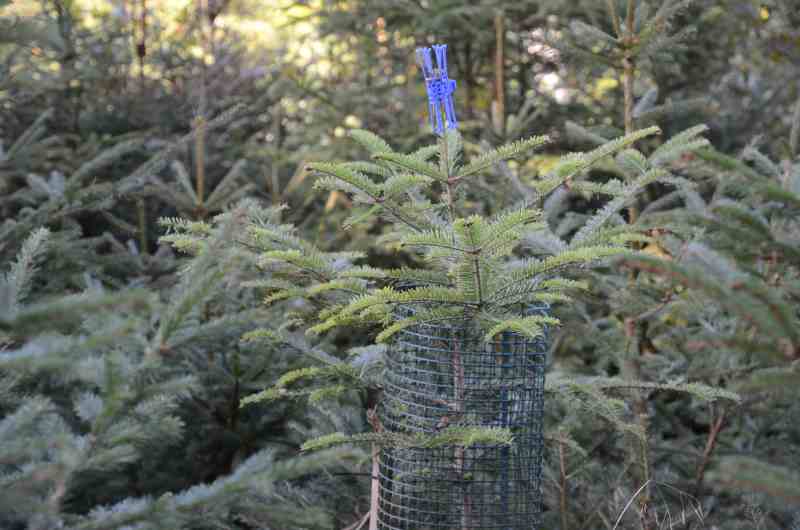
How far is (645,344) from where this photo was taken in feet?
13.7

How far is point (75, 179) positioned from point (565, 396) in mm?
2370

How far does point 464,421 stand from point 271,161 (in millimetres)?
4326

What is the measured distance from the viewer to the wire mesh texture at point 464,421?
240 centimetres

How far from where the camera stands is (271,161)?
6363 mm

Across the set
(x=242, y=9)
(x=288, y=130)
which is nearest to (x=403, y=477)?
(x=288, y=130)

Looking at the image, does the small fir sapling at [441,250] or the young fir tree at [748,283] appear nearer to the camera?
the young fir tree at [748,283]

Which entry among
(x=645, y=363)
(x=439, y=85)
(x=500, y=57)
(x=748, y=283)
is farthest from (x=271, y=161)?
(x=748, y=283)

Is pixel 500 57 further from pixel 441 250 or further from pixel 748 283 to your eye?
pixel 748 283

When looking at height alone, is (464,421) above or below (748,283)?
below

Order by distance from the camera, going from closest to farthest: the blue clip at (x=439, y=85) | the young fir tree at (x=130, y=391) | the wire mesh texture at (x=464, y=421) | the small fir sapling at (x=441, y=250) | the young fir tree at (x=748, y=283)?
the young fir tree at (x=748, y=283) < the young fir tree at (x=130, y=391) < the small fir sapling at (x=441, y=250) < the blue clip at (x=439, y=85) < the wire mesh texture at (x=464, y=421)

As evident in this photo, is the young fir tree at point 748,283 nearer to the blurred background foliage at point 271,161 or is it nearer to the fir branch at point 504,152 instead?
the blurred background foliage at point 271,161

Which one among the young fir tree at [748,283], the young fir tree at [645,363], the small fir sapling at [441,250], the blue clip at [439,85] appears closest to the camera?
the young fir tree at [748,283]

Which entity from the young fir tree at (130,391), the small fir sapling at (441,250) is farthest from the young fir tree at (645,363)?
the young fir tree at (130,391)

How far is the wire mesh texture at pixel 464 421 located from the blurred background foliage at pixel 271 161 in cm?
31
